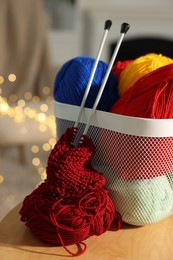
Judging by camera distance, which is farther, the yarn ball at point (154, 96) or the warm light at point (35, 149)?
the warm light at point (35, 149)

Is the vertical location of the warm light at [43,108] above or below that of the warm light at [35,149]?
above

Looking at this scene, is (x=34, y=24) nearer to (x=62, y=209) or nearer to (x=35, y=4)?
(x=35, y=4)

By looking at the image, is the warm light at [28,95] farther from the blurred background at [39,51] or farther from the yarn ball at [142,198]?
the yarn ball at [142,198]

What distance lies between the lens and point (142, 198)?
613mm

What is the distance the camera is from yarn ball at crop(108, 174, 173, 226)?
24.1 inches

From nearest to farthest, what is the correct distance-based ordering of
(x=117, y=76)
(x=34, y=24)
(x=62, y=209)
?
(x=62, y=209)
(x=117, y=76)
(x=34, y=24)

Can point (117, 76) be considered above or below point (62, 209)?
above

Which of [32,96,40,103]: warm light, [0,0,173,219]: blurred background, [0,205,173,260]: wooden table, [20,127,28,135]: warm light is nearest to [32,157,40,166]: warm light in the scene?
[0,0,173,219]: blurred background

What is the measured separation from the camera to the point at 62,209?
1.84 ft

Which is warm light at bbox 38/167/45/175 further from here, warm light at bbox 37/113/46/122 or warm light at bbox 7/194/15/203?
warm light at bbox 37/113/46/122

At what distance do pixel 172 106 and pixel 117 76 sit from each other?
176 millimetres

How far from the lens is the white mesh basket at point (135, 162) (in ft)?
1.94

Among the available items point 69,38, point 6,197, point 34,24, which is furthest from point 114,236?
point 69,38

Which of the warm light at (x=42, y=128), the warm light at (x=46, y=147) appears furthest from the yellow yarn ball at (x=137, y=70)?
the warm light at (x=46, y=147)
